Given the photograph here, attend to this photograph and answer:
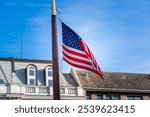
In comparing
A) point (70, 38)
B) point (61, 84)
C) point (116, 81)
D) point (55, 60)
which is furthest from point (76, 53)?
point (116, 81)

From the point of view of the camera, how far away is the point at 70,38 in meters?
14.9

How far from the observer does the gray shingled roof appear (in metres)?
41.0

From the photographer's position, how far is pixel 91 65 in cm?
1459

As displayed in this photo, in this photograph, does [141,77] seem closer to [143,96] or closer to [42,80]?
[143,96]

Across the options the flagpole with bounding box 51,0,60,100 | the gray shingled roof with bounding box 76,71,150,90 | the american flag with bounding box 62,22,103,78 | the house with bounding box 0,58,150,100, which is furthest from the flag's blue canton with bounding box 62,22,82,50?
the gray shingled roof with bounding box 76,71,150,90

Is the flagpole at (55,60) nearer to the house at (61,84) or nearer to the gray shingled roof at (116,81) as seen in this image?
the house at (61,84)

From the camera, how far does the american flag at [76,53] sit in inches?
574

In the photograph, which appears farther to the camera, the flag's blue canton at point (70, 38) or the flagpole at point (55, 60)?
the flag's blue canton at point (70, 38)

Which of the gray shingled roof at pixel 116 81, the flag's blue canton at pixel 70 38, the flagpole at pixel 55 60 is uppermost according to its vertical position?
the gray shingled roof at pixel 116 81

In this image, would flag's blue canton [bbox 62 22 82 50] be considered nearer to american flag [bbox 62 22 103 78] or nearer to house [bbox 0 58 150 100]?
american flag [bbox 62 22 103 78]

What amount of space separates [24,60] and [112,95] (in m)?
9.68

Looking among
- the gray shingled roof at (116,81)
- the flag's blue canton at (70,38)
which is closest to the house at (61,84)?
the gray shingled roof at (116,81)

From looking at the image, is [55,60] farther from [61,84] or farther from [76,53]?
[61,84]

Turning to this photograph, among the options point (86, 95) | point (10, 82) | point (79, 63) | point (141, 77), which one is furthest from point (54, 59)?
point (141, 77)
